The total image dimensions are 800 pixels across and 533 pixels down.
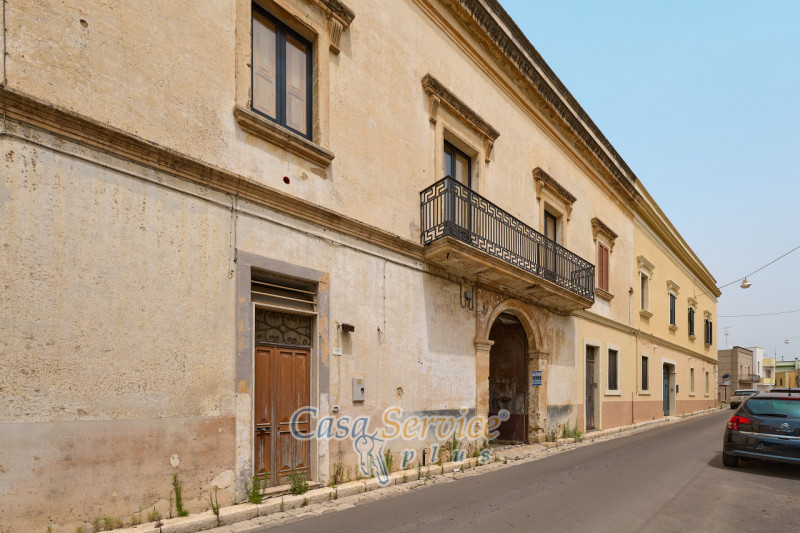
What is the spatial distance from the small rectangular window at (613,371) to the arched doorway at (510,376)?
6089 millimetres

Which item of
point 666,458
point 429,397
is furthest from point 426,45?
point 666,458

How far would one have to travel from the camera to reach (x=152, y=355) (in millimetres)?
5586

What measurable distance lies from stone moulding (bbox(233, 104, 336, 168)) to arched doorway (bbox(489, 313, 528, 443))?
24.4ft

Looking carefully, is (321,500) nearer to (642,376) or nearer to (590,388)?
(590,388)

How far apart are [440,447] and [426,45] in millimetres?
8098

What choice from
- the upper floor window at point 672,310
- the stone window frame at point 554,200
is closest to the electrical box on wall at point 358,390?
the stone window frame at point 554,200

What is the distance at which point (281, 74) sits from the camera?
7.64m

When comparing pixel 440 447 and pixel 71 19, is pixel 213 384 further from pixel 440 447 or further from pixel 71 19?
pixel 440 447

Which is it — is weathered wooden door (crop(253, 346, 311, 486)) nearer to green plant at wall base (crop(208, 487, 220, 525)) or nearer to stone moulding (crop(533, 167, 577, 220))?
green plant at wall base (crop(208, 487, 220, 525))

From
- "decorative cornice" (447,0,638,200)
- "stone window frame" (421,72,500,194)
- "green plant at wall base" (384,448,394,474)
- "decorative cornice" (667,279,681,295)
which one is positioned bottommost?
→ "green plant at wall base" (384,448,394,474)

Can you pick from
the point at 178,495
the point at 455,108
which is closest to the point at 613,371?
the point at 455,108

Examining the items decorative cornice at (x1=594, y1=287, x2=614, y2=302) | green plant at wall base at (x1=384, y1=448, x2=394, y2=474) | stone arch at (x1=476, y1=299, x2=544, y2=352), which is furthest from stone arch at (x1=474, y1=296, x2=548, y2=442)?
decorative cornice at (x1=594, y1=287, x2=614, y2=302)

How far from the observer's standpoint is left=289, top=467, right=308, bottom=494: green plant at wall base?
6910mm

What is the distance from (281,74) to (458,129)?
4.78 meters
